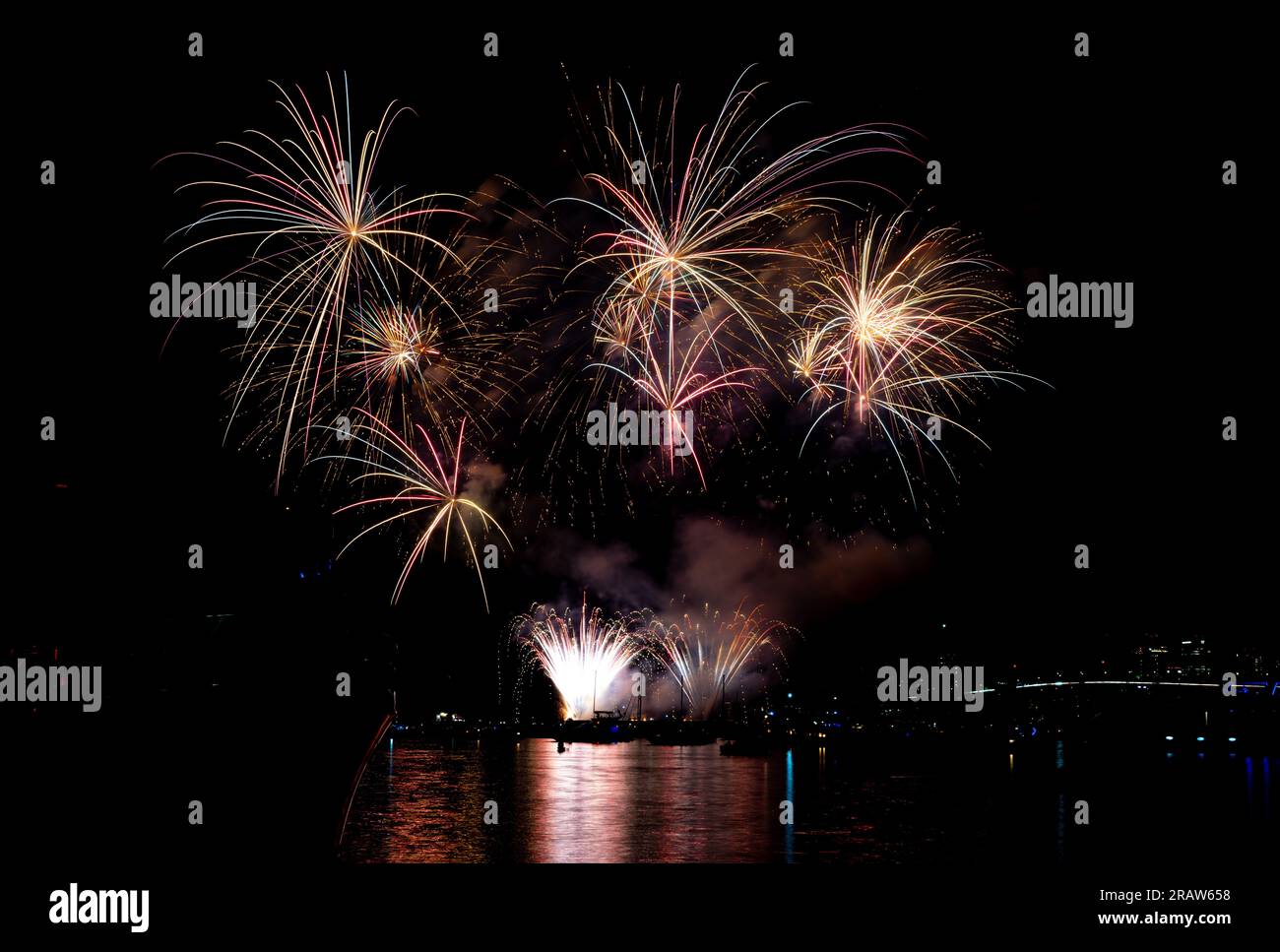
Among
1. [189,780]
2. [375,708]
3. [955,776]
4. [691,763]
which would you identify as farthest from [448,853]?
[691,763]

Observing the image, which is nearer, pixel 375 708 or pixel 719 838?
pixel 375 708

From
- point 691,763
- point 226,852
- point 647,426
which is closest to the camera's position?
point 226,852

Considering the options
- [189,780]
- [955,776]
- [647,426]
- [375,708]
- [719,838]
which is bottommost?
[955,776]

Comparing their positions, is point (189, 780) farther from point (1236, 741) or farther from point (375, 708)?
point (1236, 741)
